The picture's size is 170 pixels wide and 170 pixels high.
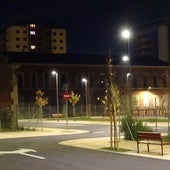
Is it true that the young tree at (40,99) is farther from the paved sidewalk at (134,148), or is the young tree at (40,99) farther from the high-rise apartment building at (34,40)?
the high-rise apartment building at (34,40)

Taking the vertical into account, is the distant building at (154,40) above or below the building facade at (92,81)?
above

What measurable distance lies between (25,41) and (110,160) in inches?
5435

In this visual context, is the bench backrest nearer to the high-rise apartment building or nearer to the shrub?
the shrub

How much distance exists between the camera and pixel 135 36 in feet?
514

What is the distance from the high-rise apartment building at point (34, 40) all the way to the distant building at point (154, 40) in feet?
73.7

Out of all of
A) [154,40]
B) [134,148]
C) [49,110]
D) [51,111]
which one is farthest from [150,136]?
[154,40]

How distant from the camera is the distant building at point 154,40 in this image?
146625 millimetres

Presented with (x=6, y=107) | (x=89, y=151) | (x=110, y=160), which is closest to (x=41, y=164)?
(x=110, y=160)

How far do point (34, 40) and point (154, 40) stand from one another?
35532 millimetres

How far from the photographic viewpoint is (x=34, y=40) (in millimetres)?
158000

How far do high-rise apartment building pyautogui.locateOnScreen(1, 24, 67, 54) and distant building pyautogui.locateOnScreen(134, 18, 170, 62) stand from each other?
22.5m

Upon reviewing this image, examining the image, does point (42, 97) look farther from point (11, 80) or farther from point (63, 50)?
point (63, 50)

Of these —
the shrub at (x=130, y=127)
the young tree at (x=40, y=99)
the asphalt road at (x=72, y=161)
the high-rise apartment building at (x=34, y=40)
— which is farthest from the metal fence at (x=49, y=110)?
the high-rise apartment building at (x=34, y=40)

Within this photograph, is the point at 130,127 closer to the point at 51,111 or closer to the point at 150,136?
the point at 150,136
